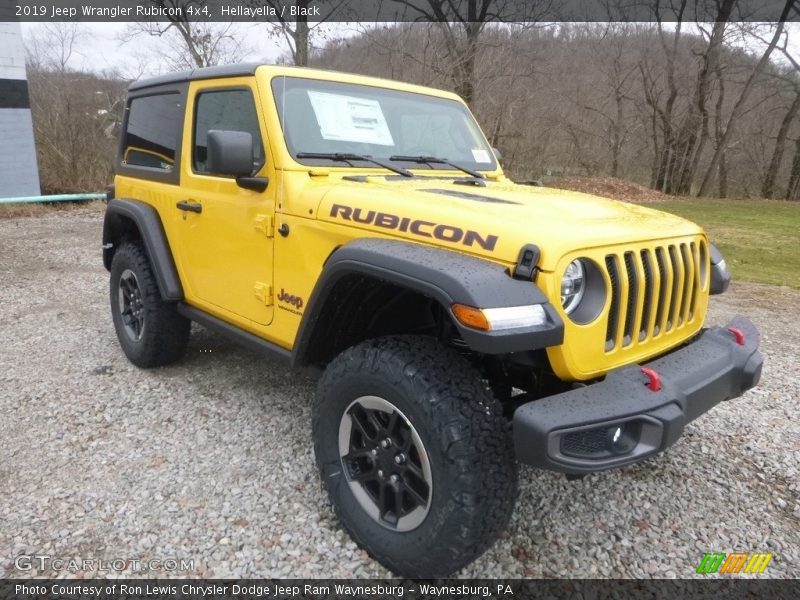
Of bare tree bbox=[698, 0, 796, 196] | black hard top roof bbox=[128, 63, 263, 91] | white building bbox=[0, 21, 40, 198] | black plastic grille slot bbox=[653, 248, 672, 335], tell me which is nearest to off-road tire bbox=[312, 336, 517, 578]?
black plastic grille slot bbox=[653, 248, 672, 335]

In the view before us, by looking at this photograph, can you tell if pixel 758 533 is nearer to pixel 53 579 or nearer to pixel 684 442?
pixel 684 442

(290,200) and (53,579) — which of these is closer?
(53,579)

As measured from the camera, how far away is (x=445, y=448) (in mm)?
1946

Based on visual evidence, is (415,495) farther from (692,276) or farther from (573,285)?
Result: (692,276)

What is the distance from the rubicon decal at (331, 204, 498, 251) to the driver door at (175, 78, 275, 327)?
55 centimetres

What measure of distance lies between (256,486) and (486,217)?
5.61 ft

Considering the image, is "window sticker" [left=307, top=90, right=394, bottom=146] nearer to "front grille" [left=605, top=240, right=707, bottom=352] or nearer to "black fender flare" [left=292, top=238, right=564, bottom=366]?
"black fender flare" [left=292, top=238, right=564, bottom=366]

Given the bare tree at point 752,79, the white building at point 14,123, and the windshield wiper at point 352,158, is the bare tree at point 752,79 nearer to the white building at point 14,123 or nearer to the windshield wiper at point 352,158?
the white building at point 14,123

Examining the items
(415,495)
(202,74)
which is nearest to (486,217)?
(415,495)

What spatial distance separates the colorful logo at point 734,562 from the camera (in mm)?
2365

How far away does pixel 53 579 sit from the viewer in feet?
7.14

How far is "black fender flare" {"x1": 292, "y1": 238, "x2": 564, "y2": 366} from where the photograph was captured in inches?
71.1

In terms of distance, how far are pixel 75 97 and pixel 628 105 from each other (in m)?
21.6

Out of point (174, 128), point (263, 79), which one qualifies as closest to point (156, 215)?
point (174, 128)
